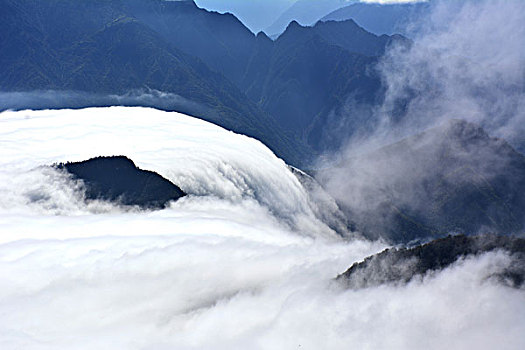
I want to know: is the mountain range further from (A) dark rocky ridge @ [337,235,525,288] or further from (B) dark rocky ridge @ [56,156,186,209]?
(A) dark rocky ridge @ [337,235,525,288]

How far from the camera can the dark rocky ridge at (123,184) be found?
222ft

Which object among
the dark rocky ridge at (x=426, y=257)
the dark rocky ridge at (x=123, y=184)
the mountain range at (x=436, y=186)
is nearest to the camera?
the dark rocky ridge at (x=426, y=257)

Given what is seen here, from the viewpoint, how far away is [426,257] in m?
47.2

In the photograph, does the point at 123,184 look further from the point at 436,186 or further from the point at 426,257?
the point at 436,186

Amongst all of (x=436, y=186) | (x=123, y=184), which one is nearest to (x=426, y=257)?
(x=123, y=184)

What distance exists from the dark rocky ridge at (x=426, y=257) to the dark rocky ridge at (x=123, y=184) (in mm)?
32798

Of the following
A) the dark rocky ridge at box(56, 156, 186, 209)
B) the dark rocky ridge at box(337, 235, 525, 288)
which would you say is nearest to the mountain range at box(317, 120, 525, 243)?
Result: the dark rocky ridge at box(56, 156, 186, 209)

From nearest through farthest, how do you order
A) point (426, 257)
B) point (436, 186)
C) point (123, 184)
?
point (426, 257)
point (123, 184)
point (436, 186)

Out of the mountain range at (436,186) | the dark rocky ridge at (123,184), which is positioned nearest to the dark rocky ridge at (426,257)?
the dark rocky ridge at (123,184)

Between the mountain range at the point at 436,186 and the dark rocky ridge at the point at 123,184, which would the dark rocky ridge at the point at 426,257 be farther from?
the mountain range at the point at 436,186

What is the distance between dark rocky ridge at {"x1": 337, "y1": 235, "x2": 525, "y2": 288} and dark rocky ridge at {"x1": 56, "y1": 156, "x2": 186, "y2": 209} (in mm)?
32798

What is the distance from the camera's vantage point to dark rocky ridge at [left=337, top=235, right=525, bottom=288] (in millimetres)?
45562

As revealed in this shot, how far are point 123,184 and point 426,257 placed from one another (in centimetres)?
4541

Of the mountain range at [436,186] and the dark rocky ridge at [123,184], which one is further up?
the mountain range at [436,186]
